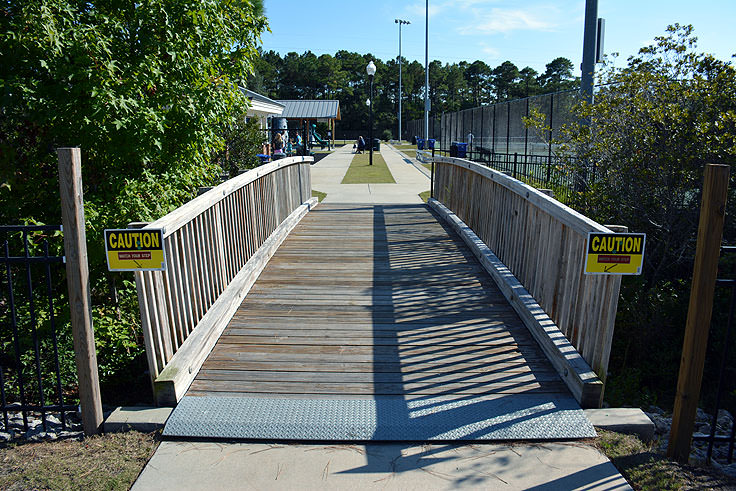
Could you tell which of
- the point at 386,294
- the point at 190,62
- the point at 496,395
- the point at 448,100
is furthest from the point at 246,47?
the point at 448,100

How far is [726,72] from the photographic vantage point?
266 inches

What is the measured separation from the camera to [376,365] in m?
4.45

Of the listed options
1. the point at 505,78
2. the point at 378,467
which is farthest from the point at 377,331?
the point at 505,78

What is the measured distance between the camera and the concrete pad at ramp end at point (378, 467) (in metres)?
3.09

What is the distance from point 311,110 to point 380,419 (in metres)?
41.1

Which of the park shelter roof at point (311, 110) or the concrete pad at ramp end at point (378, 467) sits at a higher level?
the park shelter roof at point (311, 110)

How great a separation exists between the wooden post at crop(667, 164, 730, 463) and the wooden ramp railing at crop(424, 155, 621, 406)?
466 mm

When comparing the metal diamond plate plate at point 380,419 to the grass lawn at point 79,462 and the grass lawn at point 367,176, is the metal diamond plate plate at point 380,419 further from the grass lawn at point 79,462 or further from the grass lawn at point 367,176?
the grass lawn at point 367,176

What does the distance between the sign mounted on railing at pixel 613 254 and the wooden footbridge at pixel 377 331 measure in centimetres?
15

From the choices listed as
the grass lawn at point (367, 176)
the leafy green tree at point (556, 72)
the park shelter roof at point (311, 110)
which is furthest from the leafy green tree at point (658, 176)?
the leafy green tree at point (556, 72)

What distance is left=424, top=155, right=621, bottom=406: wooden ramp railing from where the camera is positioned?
3904mm

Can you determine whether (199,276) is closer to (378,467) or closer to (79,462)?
(79,462)

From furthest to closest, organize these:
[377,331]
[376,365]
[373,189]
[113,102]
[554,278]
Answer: [373,189]
[377,331]
[113,102]
[554,278]
[376,365]

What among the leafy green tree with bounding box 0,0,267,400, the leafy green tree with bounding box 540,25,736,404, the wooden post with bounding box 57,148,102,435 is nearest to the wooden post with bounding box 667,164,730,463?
the leafy green tree with bounding box 540,25,736,404
